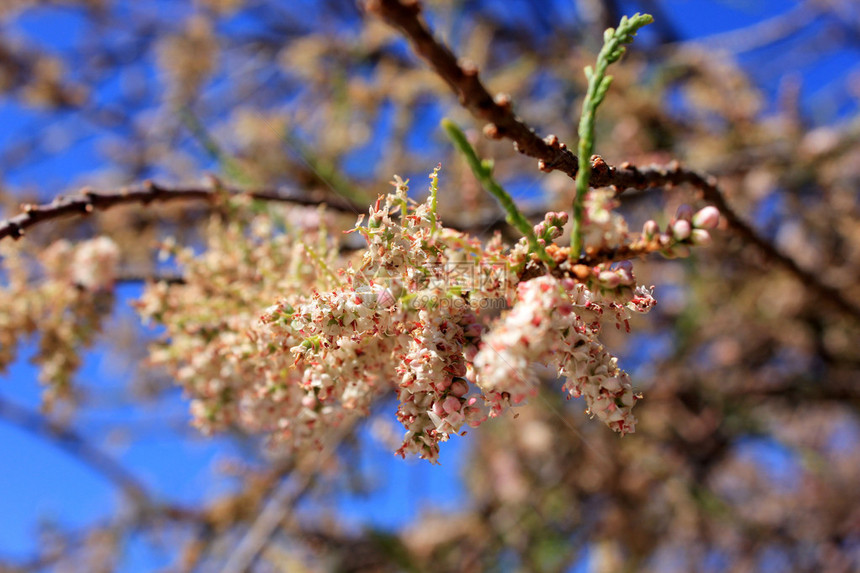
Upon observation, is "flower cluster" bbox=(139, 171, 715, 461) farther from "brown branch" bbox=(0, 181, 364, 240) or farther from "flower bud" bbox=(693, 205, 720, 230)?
"brown branch" bbox=(0, 181, 364, 240)

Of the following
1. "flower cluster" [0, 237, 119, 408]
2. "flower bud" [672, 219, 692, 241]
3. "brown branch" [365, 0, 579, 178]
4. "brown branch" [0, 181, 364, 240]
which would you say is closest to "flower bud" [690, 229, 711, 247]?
"flower bud" [672, 219, 692, 241]

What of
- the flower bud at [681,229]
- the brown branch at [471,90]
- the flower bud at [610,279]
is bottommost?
the flower bud at [610,279]

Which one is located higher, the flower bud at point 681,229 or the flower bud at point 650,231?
the flower bud at point 650,231

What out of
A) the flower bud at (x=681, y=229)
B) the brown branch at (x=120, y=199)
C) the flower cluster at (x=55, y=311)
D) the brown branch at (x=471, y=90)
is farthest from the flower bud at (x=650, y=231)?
the flower cluster at (x=55, y=311)

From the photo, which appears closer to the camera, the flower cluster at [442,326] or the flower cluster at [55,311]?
the flower cluster at [442,326]

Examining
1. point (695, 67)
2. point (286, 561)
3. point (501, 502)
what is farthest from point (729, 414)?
point (286, 561)

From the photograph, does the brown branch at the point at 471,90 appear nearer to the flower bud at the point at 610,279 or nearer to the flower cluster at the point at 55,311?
the flower bud at the point at 610,279

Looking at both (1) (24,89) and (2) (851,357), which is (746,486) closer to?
(2) (851,357)
